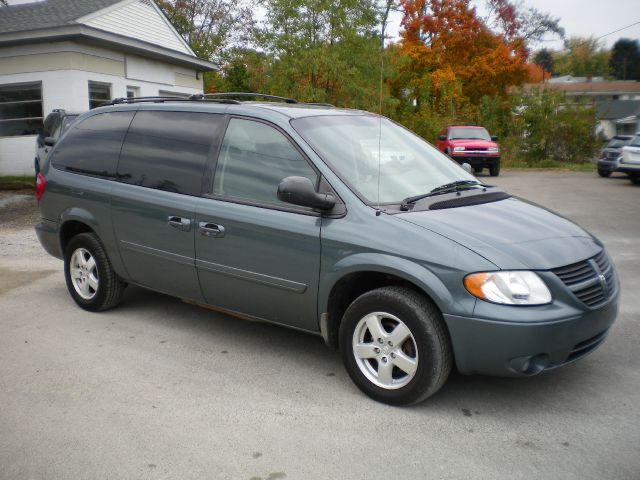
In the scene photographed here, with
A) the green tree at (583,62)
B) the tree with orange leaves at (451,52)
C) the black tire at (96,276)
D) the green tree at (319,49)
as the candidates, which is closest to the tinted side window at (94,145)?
the black tire at (96,276)

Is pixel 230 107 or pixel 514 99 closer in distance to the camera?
pixel 230 107

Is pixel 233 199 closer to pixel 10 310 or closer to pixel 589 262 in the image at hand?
pixel 589 262

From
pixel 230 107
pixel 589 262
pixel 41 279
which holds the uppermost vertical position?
pixel 230 107

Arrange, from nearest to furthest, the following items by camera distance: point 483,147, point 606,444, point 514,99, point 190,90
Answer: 1. point 606,444
2. point 190,90
3. point 483,147
4. point 514,99

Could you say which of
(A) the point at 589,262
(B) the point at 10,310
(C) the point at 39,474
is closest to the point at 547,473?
(A) the point at 589,262

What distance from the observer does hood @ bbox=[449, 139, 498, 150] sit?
22.9m

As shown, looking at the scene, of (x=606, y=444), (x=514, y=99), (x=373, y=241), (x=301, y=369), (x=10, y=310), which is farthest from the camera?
(x=514, y=99)

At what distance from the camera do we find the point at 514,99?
3047 centimetres

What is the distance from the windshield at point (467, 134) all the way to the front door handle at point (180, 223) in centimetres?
1999

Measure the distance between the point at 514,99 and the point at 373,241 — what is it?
2897 cm

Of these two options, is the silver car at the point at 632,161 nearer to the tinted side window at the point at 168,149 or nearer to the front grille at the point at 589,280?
the front grille at the point at 589,280

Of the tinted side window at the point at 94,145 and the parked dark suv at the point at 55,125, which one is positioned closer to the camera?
the tinted side window at the point at 94,145

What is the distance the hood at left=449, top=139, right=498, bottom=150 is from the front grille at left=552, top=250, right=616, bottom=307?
1962 centimetres

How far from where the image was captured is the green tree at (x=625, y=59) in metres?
96.4
